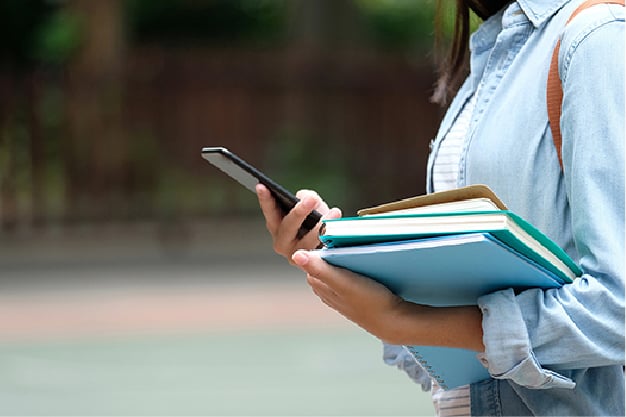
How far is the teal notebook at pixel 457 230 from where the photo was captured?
56.0 inches

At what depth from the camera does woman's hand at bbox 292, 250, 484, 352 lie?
60.4 inches

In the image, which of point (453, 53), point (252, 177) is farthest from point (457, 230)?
point (453, 53)

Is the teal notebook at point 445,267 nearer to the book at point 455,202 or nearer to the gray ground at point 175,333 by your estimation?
the book at point 455,202

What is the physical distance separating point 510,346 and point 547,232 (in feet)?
0.63

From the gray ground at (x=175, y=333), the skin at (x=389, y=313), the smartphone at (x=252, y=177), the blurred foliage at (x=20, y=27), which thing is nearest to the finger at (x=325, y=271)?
the skin at (x=389, y=313)

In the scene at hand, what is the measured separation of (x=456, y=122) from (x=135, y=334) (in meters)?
7.13

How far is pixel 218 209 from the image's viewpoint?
13.6 m

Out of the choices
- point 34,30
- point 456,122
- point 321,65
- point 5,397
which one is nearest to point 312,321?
point 5,397

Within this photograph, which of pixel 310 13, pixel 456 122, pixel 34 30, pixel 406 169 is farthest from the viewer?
pixel 34 30

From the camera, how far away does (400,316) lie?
1555 mm

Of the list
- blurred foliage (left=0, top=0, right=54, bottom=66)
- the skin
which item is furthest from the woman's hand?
blurred foliage (left=0, top=0, right=54, bottom=66)

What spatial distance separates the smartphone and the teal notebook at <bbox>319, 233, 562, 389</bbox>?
305 millimetres

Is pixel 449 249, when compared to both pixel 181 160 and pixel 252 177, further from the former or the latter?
pixel 181 160

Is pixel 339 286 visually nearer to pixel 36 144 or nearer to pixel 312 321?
pixel 312 321
